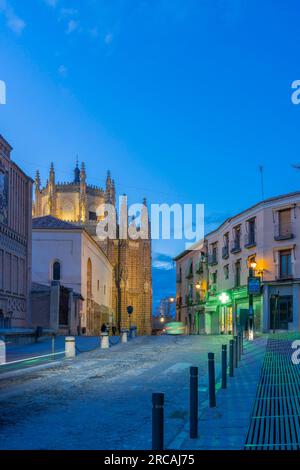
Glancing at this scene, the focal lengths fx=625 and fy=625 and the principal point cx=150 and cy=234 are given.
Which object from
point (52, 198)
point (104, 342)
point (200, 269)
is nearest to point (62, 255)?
point (200, 269)

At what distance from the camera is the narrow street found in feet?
26.9

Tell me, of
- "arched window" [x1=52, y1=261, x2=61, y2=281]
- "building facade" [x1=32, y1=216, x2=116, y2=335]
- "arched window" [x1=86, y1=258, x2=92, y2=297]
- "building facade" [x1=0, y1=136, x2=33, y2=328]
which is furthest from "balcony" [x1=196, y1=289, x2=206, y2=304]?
"building facade" [x1=0, y1=136, x2=33, y2=328]

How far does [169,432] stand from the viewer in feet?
28.1

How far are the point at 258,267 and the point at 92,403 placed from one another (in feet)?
112

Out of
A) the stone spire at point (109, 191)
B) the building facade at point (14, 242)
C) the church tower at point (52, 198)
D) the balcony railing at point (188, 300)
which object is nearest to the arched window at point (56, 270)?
the balcony railing at point (188, 300)

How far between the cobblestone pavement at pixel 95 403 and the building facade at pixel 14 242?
47.0ft

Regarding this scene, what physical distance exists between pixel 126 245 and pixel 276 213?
5527cm

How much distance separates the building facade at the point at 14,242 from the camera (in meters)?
33.0

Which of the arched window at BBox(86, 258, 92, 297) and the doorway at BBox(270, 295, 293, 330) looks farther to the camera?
the arched window at BBox(86, 258, 92, 297)

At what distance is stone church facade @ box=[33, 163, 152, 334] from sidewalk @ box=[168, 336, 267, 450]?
77.2 metres

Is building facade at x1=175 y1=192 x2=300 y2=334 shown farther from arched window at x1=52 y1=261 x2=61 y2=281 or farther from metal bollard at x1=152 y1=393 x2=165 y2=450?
metal bollard at x1=152 y1=393 x2=165 y2=450

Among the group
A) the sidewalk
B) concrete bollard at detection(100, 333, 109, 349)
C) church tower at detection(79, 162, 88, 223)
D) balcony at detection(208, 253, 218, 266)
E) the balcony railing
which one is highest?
church tower at detection(79, 162, 88, 223)

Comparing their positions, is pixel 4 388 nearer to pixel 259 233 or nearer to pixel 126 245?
pixel 259 233
